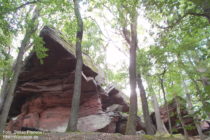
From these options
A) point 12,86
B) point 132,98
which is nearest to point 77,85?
point 132,98

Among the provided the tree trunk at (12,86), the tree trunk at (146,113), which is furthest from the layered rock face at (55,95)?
the tree trunk at (146,113)

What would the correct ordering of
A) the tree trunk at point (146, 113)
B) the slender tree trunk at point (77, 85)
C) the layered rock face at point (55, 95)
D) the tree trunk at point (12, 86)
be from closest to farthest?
the slender tree trunk at point (77, 85) < the tree trunk at point (12, 86) < the tree trunk at point (146, 113) < the layered rock face at point (55, 95)

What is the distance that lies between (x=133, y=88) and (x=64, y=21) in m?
6.18

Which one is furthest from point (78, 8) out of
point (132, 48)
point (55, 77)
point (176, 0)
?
point (176, 0)

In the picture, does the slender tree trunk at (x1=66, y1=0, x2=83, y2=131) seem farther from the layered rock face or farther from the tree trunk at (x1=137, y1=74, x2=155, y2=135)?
the tree trunk at (x1=137, y1=74, x2=155, y2=135)

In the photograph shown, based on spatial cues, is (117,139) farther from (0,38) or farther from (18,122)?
(18,122)

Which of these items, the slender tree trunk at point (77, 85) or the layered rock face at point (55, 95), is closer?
the slender tree trunk at point (77, 85)

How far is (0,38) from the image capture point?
9.83 m

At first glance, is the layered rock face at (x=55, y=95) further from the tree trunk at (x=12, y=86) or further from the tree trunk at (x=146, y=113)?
the tree trunk at (x=146, y=113)

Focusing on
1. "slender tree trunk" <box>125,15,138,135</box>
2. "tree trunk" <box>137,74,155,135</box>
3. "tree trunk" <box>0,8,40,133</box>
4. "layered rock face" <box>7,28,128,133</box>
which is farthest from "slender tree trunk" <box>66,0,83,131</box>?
"tree trunk" <box>137,74,155,135</box>

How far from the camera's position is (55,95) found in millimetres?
14070

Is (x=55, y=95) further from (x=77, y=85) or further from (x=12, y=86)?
(x=77, y=85)

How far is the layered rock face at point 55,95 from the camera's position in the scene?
41.5 feet

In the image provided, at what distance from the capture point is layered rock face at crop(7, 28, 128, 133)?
12641mm
